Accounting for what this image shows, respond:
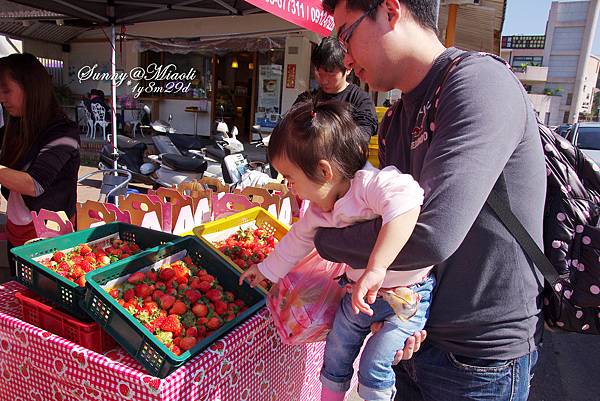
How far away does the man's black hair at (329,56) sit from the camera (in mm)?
3115

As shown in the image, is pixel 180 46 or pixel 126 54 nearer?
pixel 180 46

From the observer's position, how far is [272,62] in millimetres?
12523

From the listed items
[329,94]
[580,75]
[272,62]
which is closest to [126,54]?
[272,62]

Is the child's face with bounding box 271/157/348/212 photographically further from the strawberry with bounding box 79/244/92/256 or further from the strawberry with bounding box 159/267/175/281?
the strawberry with bounding box 79/244/92/256

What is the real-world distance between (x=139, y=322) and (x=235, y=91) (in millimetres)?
13479

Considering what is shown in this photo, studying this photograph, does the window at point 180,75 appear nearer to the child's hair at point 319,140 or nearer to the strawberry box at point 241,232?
the strawberry box at point 241,232

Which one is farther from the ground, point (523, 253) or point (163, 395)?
point (523, 253)

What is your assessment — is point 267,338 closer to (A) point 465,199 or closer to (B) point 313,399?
(B) point 313,399

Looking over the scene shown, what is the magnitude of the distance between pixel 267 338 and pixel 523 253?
1.09 m

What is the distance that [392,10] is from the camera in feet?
3.58

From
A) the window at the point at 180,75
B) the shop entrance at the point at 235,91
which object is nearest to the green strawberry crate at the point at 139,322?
the shop entrance at the point at 235,91

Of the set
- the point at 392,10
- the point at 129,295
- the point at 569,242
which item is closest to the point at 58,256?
the point at 129,295

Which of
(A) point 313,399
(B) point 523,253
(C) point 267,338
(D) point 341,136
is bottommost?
(A) point 313,399

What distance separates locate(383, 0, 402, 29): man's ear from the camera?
1084 mm
